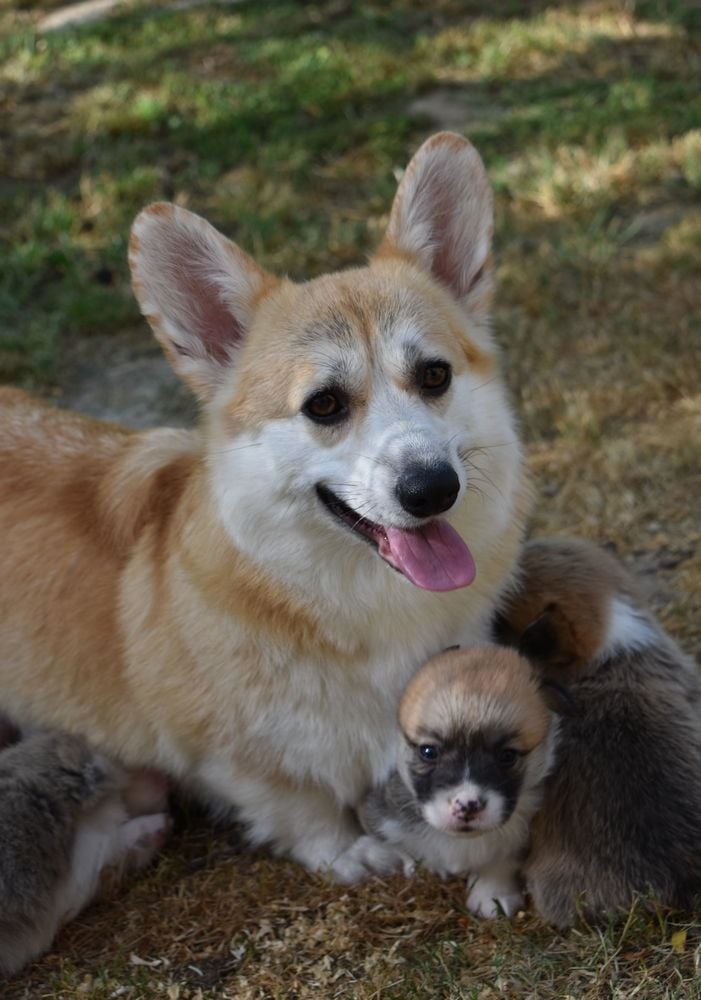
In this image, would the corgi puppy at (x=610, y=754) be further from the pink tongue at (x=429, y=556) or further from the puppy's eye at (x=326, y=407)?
the puppy's eye at (x=326, y=407)

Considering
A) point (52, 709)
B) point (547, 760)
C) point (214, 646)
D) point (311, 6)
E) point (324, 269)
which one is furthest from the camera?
point (311, 6)

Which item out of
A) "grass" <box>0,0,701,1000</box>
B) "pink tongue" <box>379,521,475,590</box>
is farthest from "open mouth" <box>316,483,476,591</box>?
"grass" <box>0,0,701,1000</box>

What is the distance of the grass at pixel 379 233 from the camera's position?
3123mm

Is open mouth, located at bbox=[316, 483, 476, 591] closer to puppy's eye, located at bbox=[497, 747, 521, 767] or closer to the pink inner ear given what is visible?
puppy's eye, located at bbox=[497, 747, 521, 767]

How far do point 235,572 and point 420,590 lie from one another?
47 centimetres

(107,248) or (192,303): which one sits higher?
(107,248)

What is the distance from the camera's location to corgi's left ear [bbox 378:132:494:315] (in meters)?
3.45

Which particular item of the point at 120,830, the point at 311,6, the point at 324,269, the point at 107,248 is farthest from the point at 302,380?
the point at 311,6

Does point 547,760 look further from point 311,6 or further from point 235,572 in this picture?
point 311,6

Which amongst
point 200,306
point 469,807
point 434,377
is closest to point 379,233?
point 200,306

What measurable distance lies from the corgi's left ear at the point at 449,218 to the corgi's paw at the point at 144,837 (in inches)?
65.2

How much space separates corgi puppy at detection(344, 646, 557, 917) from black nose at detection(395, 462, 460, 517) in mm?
428

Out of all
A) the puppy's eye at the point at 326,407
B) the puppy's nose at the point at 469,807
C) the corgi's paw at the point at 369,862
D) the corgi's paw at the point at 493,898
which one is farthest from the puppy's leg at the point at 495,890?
the puppy's eye at the point at 326,407

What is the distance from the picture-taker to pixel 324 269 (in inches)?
243
